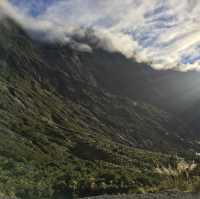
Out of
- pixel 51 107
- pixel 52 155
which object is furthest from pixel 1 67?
pixel 52 155

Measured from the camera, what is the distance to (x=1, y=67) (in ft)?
651

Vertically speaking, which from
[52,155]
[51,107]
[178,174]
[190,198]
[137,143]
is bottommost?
[190,198]

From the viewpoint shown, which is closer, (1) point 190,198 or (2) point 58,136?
(1) point 190,198

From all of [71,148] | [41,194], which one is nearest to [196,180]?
[41,194]

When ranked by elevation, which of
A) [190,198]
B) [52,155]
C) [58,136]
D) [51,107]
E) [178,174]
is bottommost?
[190,198]

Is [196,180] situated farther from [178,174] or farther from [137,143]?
[137,143]

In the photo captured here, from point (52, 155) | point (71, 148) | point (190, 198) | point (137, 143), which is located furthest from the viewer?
point (137, 143)

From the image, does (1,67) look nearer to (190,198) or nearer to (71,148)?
(71,148)

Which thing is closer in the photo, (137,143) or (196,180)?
(196,180)

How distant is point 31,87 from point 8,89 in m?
41.4

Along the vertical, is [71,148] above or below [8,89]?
below

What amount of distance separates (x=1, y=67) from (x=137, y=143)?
94157 mm

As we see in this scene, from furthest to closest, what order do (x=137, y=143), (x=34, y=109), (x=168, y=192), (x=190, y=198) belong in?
1. (x=137, y=143)
2. (x=34, y=109)
3. (x=168, y=192)
4. (x=190, y=198)

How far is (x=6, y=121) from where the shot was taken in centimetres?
9850
